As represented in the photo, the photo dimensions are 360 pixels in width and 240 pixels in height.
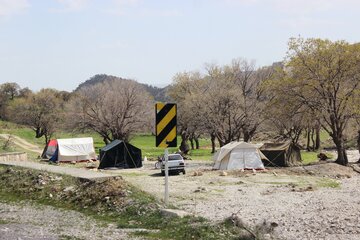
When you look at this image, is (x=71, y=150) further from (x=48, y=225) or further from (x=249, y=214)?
(x=48, y=225)

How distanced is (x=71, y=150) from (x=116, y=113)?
36.3 feet

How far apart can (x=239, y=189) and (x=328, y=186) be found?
225 inches

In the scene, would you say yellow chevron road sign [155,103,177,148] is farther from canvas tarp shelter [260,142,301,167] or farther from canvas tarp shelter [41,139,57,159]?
canvas tarp shelter [41,139,57,159]

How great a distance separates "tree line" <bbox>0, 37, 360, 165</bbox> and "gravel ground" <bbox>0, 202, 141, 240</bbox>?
92.2ft

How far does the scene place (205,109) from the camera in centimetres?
5194

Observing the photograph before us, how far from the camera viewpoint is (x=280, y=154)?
37.7 metres

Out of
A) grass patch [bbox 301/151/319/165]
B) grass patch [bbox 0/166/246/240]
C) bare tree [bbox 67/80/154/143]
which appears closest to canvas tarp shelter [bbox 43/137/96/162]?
bare tree [bbox 67/80/154/143]

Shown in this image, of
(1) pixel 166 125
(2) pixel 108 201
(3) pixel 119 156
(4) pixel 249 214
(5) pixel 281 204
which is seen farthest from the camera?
(3) pixel 119 156

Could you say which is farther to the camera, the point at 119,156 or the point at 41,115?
the point at 41,115

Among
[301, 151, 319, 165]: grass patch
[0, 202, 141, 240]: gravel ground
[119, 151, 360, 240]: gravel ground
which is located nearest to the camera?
[0, 202, 141, 240]: gravel ground

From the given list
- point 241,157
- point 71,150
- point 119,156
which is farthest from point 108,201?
point 71,150

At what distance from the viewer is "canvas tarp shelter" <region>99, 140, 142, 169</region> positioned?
38594 millimetres

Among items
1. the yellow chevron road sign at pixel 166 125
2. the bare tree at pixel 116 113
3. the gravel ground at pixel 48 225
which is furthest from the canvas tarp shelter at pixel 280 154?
the gravel ground at pixel 48 225

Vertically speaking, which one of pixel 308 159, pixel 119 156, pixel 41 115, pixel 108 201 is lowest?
pixel 108 201
